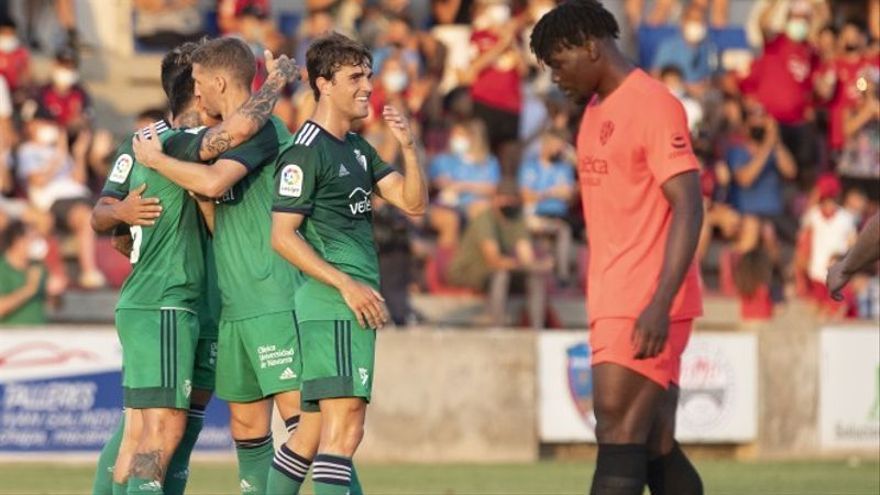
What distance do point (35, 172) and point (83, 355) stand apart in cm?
295

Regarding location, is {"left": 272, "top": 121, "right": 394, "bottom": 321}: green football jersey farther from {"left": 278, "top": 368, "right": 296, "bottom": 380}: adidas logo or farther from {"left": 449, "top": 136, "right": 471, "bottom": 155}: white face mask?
{"left": 449, "top": 136, "right": 471, "bottom": 155}: white face mask

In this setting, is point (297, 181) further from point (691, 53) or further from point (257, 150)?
point (691, 53)

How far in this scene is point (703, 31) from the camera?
24.0 m

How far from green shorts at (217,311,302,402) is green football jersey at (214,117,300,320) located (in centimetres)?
5

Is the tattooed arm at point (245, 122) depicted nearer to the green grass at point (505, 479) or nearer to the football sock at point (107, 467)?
the football sock at point (107, 467)

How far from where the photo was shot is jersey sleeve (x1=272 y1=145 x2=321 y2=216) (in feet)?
31.7

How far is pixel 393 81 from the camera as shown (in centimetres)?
2189

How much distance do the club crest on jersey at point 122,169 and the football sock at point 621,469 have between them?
9.90ft

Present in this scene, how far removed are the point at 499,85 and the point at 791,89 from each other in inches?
149

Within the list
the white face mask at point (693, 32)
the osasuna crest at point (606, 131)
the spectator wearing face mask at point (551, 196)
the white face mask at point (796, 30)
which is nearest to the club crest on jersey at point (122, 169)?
the osasuna crest at point (606, 131)

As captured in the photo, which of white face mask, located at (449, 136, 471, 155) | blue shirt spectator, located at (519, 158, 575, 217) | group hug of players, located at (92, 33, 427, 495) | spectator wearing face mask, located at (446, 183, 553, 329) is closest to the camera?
group hug of players, located at (92, 33, 427, 495)

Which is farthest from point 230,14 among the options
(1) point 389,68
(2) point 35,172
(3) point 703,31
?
(3) point 703,31

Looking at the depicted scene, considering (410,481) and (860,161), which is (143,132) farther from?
(860,161)

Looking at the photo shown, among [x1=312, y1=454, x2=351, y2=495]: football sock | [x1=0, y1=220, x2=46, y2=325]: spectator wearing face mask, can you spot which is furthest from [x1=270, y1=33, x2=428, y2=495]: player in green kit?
[x1=0, y1=220, x2=46, y2=325]: spectator wearing face mask
